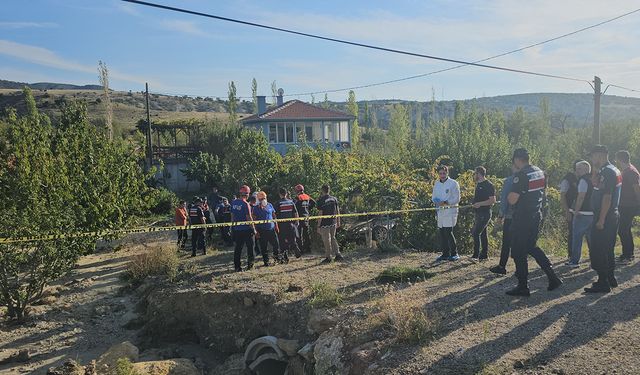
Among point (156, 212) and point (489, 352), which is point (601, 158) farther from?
point (156, 212)

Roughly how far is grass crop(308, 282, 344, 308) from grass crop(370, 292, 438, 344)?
97 cm

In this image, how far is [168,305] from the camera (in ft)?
30.8

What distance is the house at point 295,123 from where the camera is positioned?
38344 mm

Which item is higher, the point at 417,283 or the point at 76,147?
the point at 76,147

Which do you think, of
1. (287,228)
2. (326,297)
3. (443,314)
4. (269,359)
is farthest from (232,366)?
(287,228)

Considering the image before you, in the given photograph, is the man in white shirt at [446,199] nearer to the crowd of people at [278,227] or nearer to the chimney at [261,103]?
the crowd of people at [278,227]

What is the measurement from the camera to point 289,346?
7.05 m

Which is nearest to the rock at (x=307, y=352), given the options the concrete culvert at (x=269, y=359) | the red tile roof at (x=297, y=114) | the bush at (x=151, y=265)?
the concrete culvert at (x=269, y=359)

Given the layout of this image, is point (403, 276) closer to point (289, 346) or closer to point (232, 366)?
point (289, 346)

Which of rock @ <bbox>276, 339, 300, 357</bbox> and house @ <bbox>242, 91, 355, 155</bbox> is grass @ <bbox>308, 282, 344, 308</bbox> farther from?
house @ <bbox>242, 91, 355, 155</bbox>

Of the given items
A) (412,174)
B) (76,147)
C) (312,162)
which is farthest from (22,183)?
(412,174)

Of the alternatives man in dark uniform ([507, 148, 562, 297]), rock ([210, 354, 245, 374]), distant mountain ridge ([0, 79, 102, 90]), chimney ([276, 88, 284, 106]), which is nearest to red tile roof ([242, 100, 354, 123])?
chimney ([276, 88, 284, 106])

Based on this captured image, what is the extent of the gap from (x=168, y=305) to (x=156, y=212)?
1577 centimetres

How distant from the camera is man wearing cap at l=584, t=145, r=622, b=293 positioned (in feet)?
21.5
